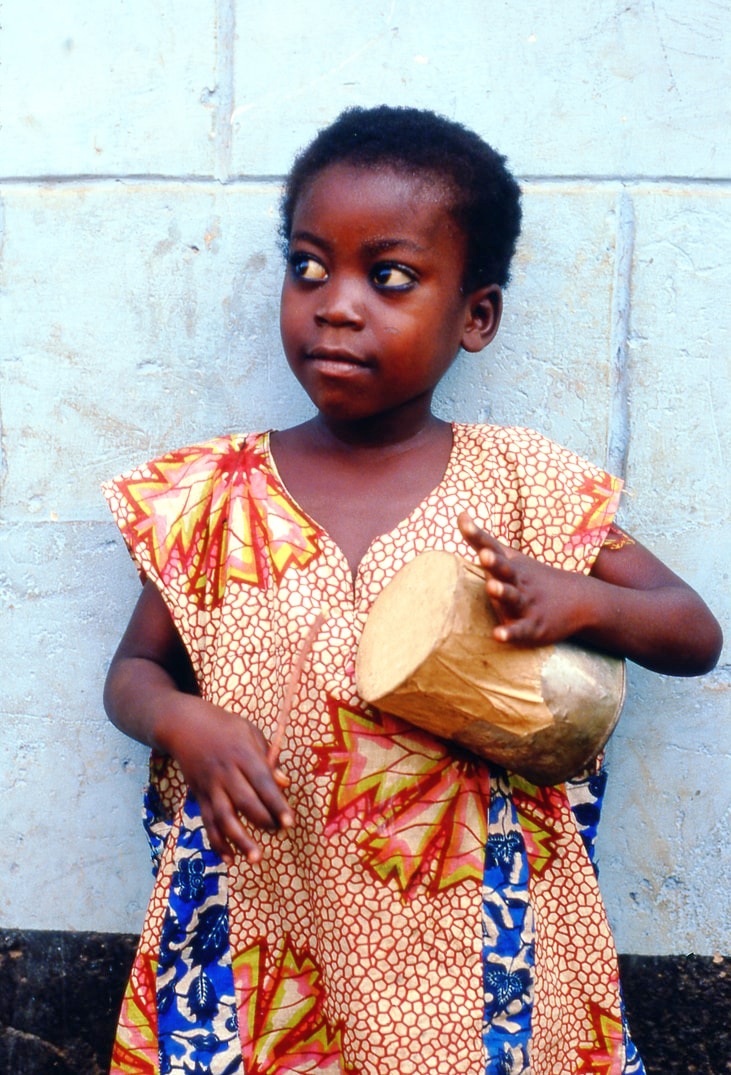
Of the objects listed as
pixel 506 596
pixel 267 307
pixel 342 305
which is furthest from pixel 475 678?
pixel 267 307

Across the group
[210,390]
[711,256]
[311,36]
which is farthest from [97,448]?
[711,256]

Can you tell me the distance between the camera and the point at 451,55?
2045mm

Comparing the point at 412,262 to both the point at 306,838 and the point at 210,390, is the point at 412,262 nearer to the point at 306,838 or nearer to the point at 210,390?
the point at 210,390

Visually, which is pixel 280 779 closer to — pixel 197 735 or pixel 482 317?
pixel 197 735

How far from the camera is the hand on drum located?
135 cm

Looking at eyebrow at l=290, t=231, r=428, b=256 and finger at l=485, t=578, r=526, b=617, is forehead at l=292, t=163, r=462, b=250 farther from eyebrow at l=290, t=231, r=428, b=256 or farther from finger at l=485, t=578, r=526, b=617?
finger at l=485, t=578, r=526, b=617

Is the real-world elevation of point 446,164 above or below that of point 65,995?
above

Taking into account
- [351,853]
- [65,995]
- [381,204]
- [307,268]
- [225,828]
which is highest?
[381,204]

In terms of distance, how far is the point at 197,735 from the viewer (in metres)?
1.53

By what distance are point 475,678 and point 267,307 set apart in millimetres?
944

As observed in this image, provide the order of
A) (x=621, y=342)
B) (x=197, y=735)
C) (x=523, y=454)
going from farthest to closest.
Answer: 1. (x=621, y=342)
2. (x=523, y=454)
3. (x=197, y=735)

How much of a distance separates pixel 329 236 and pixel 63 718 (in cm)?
103

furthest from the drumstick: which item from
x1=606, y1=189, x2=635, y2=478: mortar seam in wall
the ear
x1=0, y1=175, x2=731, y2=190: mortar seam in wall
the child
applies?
x1=0, y1=175, x2=731, y2=190: mortar seam in wall

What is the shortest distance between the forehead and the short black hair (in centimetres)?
2
